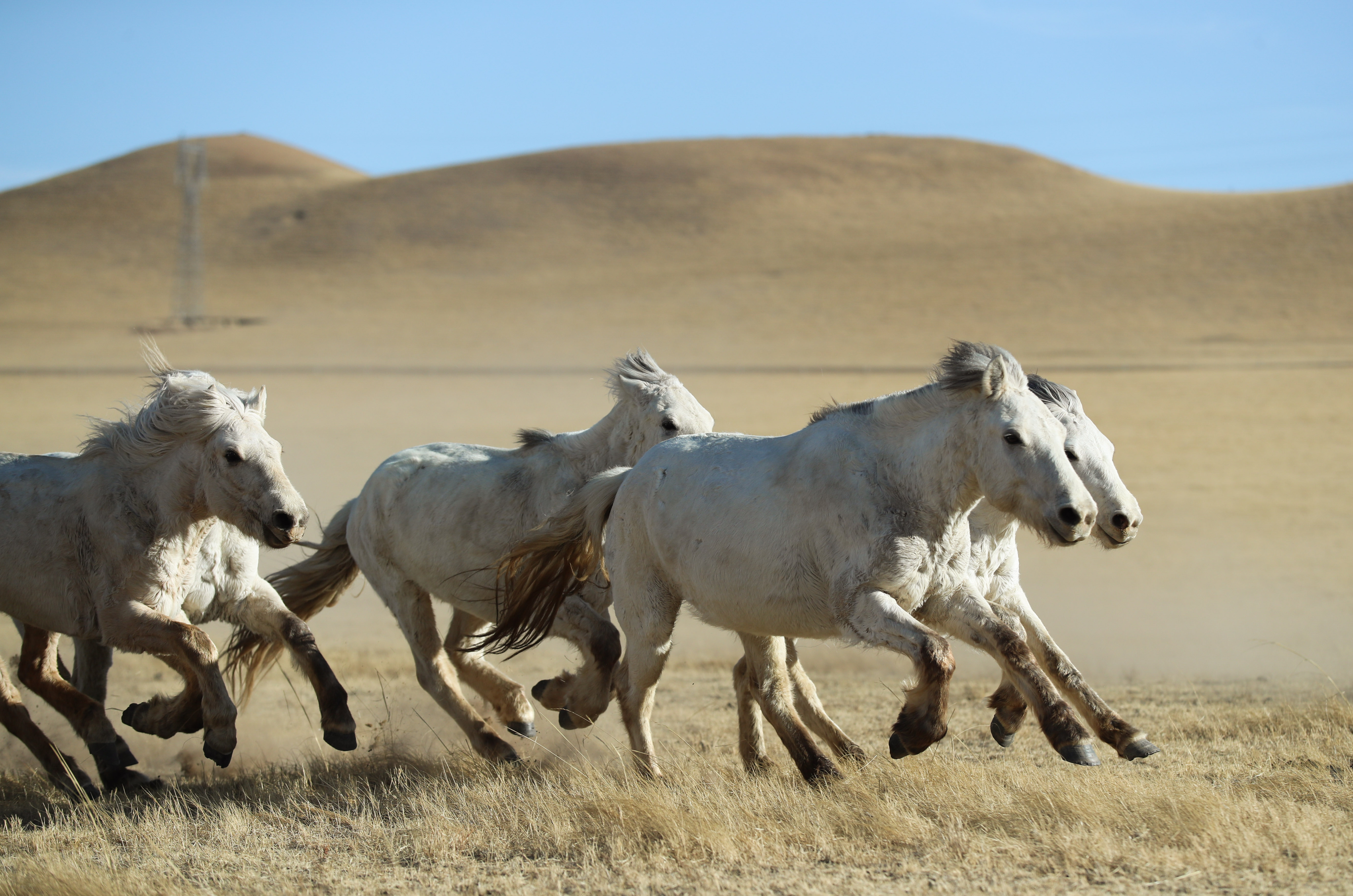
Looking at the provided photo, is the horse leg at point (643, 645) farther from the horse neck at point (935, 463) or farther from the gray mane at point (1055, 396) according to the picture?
the gray mane at point (1055, 396)

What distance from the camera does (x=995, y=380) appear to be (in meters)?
4.62

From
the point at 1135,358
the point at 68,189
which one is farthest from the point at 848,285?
the point at 68,189

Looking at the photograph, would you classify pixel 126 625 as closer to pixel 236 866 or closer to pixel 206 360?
pixel 236 866

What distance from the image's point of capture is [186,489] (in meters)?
5.53

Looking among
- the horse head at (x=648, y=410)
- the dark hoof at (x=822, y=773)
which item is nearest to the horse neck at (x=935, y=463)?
the dark hoof at (x=822, y=773)

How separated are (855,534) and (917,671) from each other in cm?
63

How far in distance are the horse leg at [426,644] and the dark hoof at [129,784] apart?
5.22 ft

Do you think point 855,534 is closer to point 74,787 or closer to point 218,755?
point 218,755

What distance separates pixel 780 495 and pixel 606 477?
3.66ft

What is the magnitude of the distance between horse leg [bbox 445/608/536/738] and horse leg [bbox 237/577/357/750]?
3.28ft

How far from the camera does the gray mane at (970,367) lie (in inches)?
183

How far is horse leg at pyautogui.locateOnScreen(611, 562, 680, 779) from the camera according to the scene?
5.41 m

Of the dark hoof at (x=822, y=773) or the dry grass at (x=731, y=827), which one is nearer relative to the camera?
the dry grass at (x=731, y=827)

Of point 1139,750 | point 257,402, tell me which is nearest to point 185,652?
point 257,402
